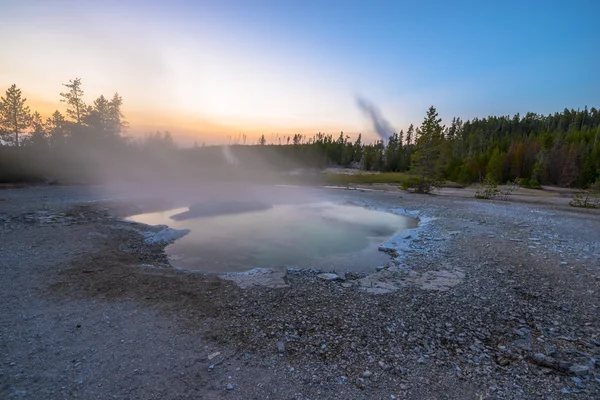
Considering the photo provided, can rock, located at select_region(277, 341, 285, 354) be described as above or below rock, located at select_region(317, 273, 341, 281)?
above

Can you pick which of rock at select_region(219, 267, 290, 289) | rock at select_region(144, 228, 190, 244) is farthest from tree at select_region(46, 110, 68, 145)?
rock at select_region(219, 267, 290, 289)

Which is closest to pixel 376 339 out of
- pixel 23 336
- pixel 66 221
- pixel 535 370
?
pixel 535 370

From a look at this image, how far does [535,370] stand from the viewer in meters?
5.62

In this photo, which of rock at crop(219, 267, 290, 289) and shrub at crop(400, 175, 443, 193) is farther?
shrub at crop(400, 175, 443, 193)

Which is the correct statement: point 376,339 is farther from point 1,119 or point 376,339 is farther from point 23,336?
point 1,119

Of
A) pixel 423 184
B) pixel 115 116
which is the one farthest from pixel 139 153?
pixel 423 184

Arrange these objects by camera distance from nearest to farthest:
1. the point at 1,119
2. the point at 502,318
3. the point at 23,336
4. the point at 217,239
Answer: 1. the point at 23,336
2. the point at 502,318
3. the point at 217,239
4. the point at 1,119

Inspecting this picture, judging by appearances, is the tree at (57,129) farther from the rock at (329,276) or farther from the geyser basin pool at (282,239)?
the rock at (329,276)

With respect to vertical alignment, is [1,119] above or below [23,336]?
above

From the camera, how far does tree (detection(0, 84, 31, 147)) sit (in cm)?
4209

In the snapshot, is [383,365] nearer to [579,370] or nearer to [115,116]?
[579,370]

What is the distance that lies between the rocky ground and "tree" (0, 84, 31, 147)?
44317mm

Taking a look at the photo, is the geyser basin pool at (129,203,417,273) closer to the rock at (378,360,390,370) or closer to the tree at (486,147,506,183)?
the rock at (378,360,390,370)

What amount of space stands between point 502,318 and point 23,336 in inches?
457
